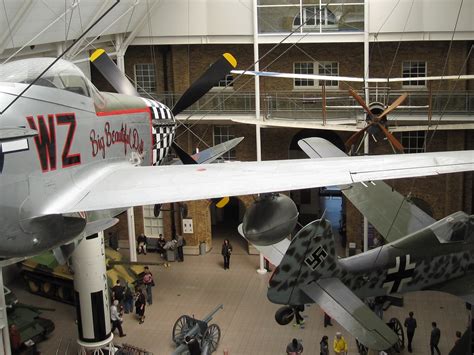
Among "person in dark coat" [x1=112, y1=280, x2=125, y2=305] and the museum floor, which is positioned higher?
"person in dark coat" [x1=112, y1=280, x2=125, y2=305]

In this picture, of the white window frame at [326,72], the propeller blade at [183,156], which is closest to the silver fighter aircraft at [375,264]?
the propeller blade at [183,156]

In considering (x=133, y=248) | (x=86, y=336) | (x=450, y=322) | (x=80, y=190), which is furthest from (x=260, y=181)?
(x=133, y=248)

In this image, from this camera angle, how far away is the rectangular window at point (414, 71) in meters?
17.9

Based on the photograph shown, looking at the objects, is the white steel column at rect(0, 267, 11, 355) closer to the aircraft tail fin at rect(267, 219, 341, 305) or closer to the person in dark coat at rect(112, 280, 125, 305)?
the person in dark coat at rect(112, 280, 125, 305)

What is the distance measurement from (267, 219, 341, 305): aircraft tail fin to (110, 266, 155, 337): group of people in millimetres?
6443

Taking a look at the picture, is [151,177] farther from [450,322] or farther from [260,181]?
[450,322]

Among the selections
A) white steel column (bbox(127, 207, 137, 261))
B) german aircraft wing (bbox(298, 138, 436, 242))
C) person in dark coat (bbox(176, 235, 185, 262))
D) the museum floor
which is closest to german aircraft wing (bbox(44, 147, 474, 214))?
german aircraft wing (bbox(298, 138, 436, 242))

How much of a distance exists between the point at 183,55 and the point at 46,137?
1311 centimetres

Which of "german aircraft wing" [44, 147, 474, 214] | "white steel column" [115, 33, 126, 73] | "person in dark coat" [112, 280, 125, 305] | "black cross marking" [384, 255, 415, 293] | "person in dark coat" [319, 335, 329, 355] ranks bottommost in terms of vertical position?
"person in dark coat" [319, 335, 329, 355]

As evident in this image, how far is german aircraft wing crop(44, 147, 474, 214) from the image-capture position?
18.7 feet

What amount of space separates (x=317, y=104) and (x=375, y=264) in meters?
8.65

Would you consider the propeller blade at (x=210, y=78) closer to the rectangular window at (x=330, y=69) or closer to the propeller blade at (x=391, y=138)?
the propeller blade at (x=391, y=138)

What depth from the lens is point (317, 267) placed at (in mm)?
8984

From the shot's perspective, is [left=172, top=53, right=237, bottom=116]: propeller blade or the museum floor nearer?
[left=172, top=53, right=237, bottom=116]: propeller blade
